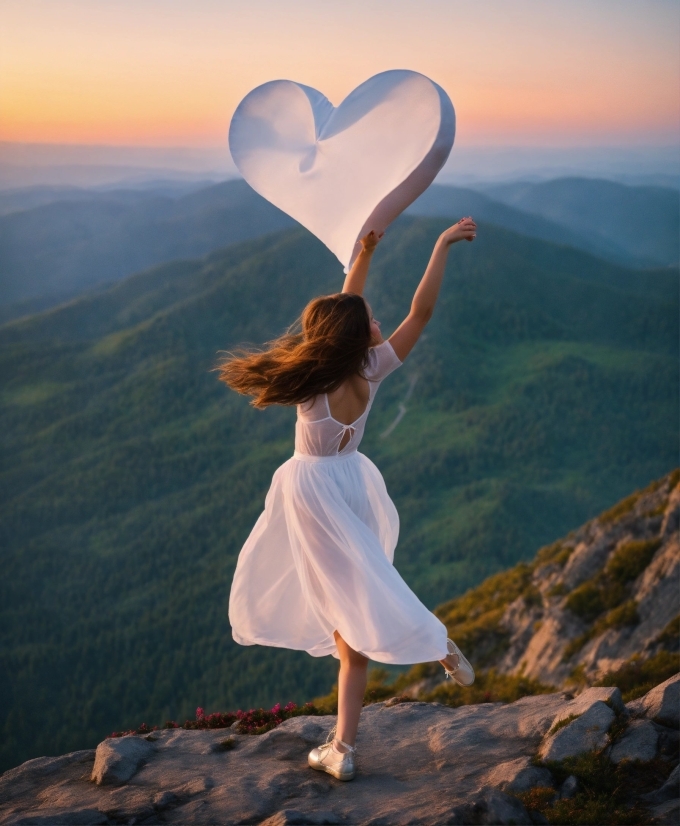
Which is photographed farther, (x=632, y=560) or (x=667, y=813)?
(x=632, y=560)

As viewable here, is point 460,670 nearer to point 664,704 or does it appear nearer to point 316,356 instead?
point 664,704

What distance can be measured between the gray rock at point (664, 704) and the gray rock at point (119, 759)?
14.0ft

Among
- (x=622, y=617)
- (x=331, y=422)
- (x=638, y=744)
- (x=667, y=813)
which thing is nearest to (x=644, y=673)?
(x=638, y=744)

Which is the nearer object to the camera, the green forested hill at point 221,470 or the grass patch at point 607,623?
the grass patch at point 607,623

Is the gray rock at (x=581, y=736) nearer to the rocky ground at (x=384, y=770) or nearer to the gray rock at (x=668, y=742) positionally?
the rocky ground at (x=384, y=770)

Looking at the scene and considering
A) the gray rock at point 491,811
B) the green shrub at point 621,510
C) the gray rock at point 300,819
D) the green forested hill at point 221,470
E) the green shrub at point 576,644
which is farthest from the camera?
the green forested hill at point 221,470

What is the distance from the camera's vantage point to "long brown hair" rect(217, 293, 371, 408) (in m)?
5.20

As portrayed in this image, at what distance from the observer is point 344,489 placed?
18.7 feet

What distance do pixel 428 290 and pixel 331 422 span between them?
1.16 metres

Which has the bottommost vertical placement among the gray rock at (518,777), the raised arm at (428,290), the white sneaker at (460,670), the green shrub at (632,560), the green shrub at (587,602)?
the green shrub at (587,602)

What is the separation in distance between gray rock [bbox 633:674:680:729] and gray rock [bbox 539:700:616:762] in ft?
1.06

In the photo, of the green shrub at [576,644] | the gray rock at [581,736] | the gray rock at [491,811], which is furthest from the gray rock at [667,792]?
the green shrub at [576,644]

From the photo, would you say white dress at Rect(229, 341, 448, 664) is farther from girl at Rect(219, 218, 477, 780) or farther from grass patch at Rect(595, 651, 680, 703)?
grass patch at Rect(595, 651, 680, 703)

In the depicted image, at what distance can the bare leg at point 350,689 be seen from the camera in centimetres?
560
